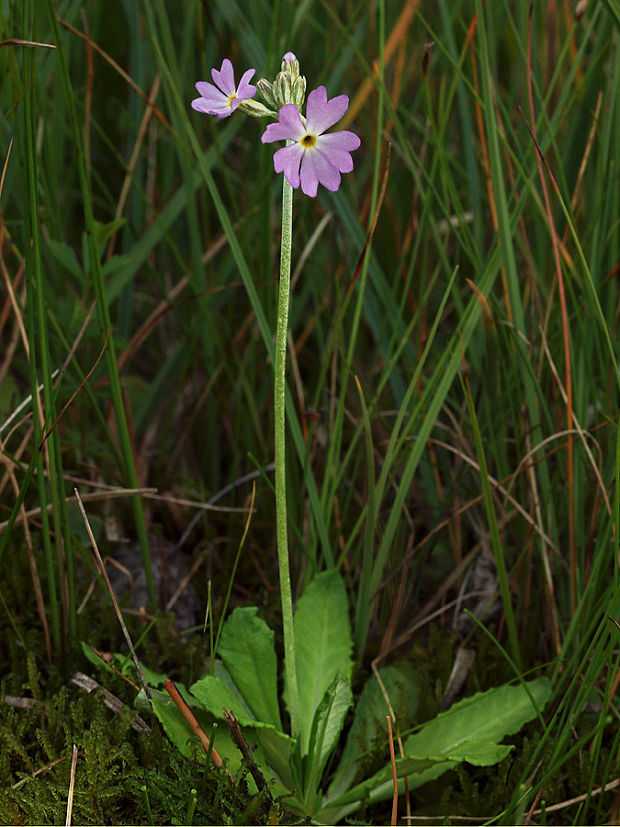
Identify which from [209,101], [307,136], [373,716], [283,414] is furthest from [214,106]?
[373,716]

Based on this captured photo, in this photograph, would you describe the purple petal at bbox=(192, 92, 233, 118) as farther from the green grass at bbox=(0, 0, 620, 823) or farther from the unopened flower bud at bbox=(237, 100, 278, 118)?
the green grass at bbox=(0, 0, 620, 823)

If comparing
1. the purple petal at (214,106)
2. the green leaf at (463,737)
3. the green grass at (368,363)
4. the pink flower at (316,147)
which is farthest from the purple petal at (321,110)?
the green leaf at (463,737)

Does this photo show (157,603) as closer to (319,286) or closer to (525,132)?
(319,286)

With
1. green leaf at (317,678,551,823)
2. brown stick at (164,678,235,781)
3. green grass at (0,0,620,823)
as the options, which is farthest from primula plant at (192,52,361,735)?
green leaf at (317,678,551,823)

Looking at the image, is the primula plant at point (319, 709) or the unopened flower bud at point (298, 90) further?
the primula plant at point (319, 709)

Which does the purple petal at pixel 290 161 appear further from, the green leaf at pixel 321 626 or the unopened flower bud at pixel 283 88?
the green leaf at pixel 321 626

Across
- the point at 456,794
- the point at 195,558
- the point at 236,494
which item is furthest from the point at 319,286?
the point at 456,794
